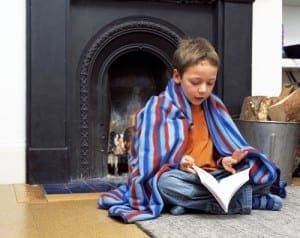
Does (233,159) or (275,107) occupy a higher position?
(275,107)

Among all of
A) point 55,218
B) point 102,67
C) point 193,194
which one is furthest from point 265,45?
point 55,218

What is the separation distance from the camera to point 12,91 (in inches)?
78.5

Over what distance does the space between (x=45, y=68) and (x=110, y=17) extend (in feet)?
1.15

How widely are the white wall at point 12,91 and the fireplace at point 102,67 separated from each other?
4 cm

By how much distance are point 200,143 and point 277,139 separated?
0.62 m

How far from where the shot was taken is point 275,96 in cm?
227

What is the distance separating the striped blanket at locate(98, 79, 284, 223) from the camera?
1.33 metres

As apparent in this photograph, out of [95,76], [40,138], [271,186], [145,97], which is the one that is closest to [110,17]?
[95,76]

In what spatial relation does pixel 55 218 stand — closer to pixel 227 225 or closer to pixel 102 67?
pixel 227 225

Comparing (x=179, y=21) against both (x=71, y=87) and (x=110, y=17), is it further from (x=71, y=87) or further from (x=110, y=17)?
(x=71, y=87)

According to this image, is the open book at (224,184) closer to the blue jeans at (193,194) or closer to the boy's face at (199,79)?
the blue jeans at (193,194)

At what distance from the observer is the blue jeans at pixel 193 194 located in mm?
1319

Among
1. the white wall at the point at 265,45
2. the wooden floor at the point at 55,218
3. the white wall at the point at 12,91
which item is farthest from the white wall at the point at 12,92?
the white wall at the point at 265,45

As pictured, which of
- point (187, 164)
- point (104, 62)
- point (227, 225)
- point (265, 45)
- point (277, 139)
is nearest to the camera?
point (227, 225)
